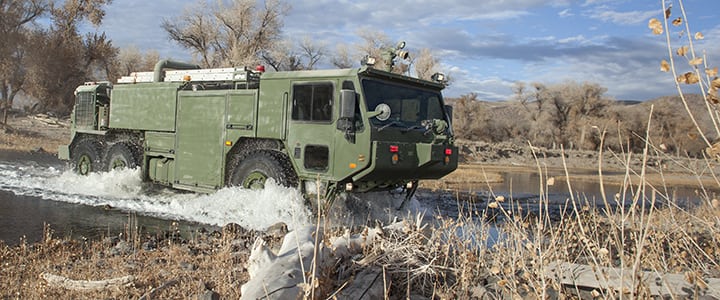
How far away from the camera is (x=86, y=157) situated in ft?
43.6

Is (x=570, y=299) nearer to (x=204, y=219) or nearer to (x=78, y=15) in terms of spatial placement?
(x=204, y=219)

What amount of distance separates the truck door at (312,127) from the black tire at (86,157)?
6.10 meters

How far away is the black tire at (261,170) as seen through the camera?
356 inches

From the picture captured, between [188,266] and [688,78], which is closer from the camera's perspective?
[688,78]

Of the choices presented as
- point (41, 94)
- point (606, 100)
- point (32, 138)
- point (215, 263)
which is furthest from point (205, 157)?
point (606, 100)

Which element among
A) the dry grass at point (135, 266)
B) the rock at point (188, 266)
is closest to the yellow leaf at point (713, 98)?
the dry grass at point (135, 266)

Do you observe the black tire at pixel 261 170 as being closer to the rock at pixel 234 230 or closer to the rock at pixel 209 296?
the rock at pixel 234 230

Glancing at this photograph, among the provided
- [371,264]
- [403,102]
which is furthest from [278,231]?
[403,102]

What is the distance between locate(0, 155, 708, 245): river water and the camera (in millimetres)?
8477

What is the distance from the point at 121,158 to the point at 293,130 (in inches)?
199

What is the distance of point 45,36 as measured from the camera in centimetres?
3675

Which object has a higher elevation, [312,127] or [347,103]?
[347,103]

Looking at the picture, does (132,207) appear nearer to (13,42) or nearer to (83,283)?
(83,283)

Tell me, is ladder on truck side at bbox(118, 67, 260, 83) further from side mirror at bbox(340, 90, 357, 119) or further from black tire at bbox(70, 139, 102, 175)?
side mirror at bbox(340, 90, 357, 119)
